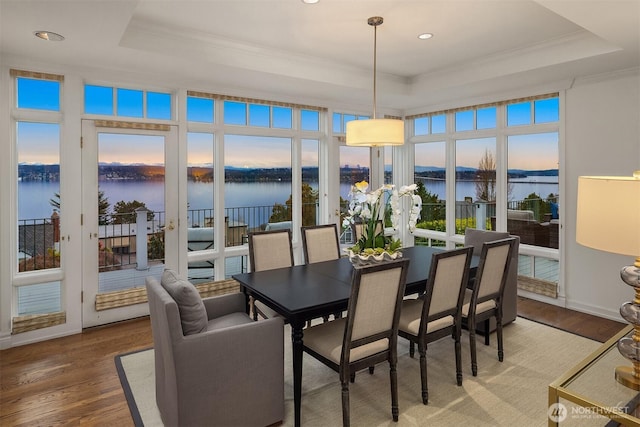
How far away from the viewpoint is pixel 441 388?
2.82 m

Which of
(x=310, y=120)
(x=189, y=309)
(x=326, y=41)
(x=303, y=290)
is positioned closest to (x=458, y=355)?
(x=303, y=290)

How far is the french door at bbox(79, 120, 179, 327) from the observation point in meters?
3.94

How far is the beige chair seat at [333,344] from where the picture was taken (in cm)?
236

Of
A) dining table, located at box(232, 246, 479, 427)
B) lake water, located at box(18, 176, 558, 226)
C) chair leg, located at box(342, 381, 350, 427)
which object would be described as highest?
lake water, located at box(18, 176, 558, 226)

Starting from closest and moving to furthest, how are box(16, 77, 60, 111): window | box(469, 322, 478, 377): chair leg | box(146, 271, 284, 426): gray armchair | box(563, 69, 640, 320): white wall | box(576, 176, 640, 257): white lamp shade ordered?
box(576, 176, 640, 257): white lamp shade < box(146, 271, 284, 426): gray armchair < box(469, 322, 478, 377): chair leg < box(16, 77, 60, 111): window < box(563, 69, 640, 320): white wall

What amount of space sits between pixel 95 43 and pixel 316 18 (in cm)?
176

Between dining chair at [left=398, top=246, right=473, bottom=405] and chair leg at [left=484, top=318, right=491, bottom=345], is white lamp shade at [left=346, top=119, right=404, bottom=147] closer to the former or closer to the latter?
dining chair at [left=398, top=246, right=473, bottom=405]

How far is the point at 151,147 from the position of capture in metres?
4.24

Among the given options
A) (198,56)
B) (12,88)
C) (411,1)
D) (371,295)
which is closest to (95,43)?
(198,56)

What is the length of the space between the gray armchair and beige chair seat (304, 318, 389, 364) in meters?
0.24

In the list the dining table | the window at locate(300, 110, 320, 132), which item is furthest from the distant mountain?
the window at locate(300, 110, 320, 132)

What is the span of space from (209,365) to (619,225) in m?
2.01

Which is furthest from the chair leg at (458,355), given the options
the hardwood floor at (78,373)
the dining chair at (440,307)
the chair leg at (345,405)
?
the hardwood floor at (78,373)

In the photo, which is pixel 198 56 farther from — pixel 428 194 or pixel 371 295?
pixel 428 194
